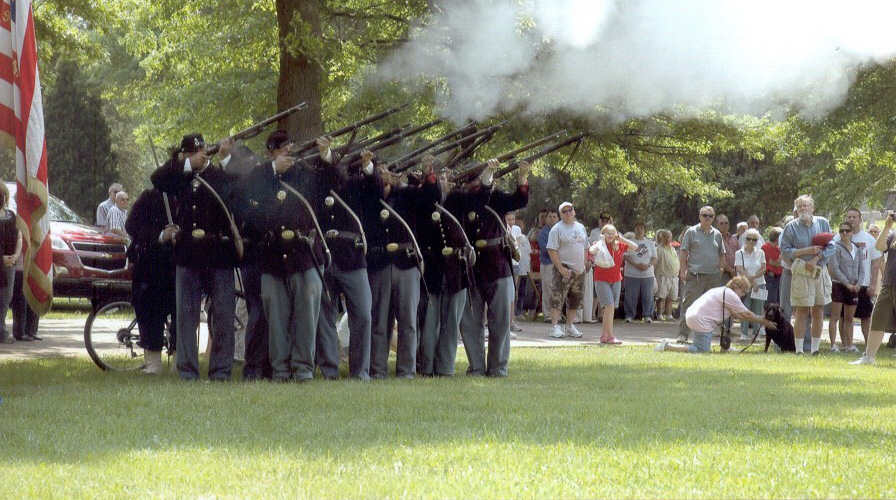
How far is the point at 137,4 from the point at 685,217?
21.1 meters

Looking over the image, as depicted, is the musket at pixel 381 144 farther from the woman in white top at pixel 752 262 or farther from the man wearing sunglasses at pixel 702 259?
the woman in white top at pixel 752 262

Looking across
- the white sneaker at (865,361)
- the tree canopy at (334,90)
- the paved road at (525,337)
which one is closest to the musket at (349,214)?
the tree canopy at (334,90)

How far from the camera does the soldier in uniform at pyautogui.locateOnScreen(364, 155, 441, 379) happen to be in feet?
38.7

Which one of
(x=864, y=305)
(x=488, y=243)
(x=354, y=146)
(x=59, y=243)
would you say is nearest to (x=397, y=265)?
(x=488, y=243)

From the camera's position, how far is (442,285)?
12133 mm

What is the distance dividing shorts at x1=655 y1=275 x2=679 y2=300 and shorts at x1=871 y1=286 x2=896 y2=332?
32.6 ft

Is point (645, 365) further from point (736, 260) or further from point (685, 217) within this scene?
point (685, 217)

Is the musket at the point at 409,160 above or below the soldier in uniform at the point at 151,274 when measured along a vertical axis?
above

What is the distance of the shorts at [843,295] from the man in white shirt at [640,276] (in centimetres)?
558

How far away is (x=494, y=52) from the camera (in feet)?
49.4

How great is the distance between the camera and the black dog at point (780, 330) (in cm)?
1612

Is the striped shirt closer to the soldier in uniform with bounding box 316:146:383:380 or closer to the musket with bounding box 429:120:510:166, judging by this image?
the musket with bounding box 429:120:510:166

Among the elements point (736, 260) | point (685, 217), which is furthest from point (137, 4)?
point (685, 217)

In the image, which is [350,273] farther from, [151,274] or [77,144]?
[77,144]
